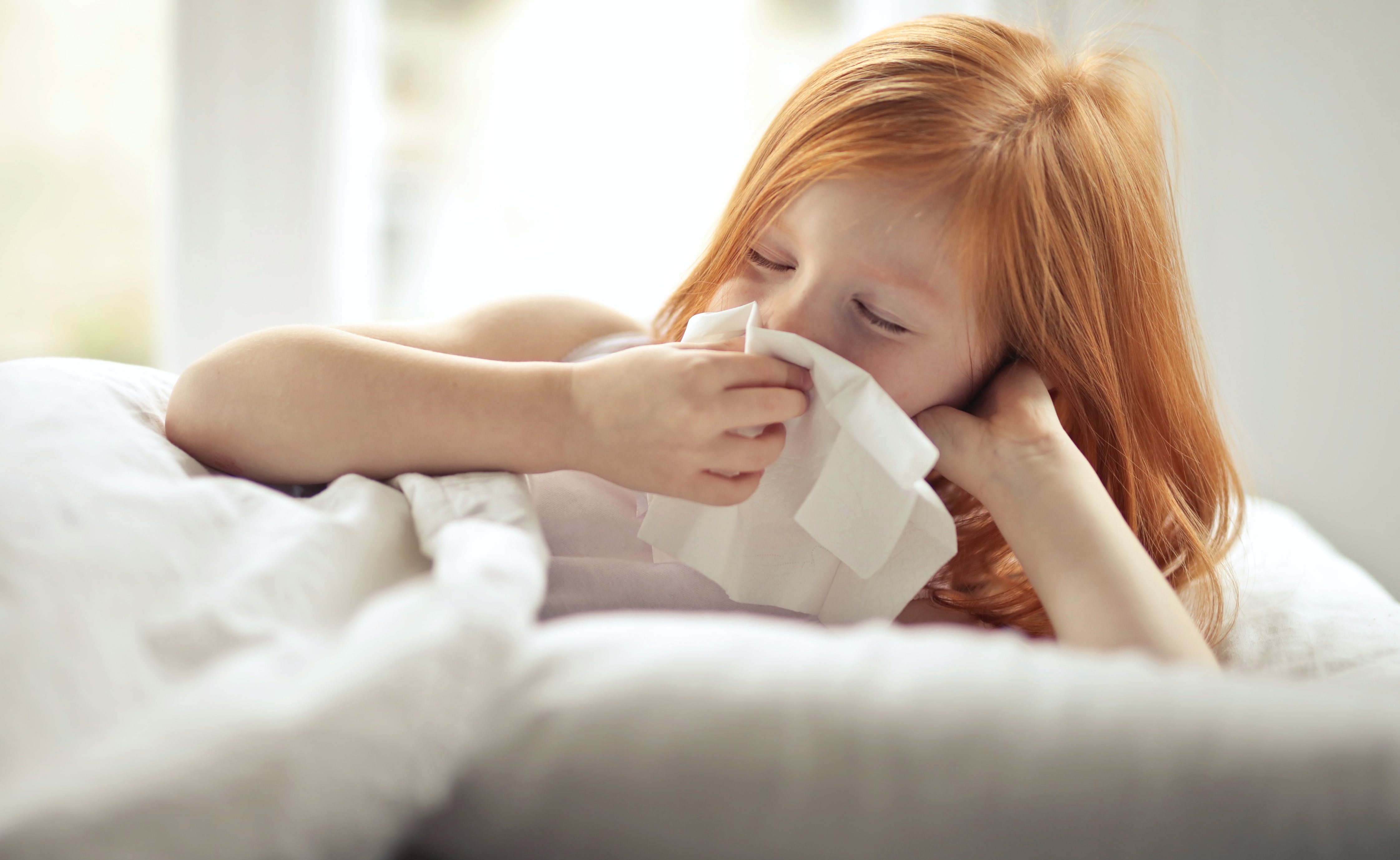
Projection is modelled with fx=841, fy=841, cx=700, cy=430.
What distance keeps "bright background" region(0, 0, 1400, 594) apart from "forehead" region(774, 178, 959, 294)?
1.06 metres

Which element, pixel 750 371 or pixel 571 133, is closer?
pixel 750 371

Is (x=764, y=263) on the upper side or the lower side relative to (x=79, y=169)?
upper

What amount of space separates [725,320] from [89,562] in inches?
16.2

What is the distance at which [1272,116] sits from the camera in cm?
147

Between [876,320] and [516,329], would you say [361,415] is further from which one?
[876,320]

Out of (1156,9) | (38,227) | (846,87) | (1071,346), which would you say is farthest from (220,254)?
(1156,9)

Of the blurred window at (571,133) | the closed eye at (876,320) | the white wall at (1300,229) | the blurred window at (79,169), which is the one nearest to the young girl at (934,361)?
the closed eye at (876,320)

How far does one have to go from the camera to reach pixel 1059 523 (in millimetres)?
596

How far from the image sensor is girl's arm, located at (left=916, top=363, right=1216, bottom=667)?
0.53 m

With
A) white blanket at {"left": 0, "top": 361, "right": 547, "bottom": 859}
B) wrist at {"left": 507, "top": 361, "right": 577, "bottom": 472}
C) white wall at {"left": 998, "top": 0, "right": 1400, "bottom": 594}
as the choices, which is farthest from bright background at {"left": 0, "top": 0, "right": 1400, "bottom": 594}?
white blanket at {"left": 0, "top": 361, "right": 547, "bottom": 859}

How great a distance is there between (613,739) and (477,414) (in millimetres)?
309

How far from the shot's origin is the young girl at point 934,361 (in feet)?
1.83

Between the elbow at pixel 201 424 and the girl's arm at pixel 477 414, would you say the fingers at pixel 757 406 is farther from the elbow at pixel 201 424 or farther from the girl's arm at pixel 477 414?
the elbow at pixel 201 424

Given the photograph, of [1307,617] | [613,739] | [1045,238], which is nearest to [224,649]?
[613,739]
